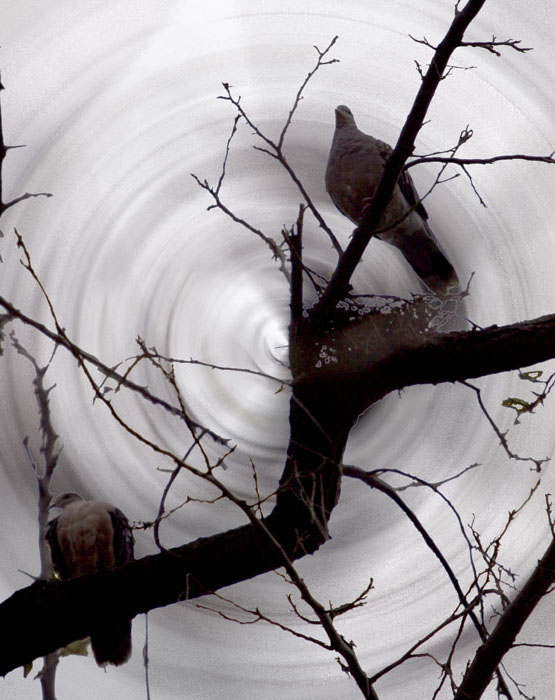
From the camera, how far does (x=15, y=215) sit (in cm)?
81

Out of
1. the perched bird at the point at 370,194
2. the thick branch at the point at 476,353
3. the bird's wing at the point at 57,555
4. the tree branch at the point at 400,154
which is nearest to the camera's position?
the tree branch at the point at 400,154

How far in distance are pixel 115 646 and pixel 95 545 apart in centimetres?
19

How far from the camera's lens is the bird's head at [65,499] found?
0.98 meters

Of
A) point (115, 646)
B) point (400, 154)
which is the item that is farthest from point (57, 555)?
point (400, 154)

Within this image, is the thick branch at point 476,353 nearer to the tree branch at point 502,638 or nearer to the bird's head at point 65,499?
the tree branch at point 502,638

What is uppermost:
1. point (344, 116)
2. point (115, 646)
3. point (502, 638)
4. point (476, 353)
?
point (344, 116)

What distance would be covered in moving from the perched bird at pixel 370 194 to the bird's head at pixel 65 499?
21.8 inches

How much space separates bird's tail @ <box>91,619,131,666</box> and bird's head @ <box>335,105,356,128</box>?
2.27ft

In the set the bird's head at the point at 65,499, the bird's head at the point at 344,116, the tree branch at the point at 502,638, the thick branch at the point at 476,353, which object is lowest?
the tree branch at the point at 502,638

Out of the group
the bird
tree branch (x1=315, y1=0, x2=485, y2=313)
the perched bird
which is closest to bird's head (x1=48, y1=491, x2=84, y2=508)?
the bird

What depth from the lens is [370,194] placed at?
1.10 m

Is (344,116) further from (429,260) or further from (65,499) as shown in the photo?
(65,499)

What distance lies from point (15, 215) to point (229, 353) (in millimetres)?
308

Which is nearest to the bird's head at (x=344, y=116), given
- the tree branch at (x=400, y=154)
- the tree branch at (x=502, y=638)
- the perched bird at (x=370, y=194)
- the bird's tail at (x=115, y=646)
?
the perched bird at (x=370, y=194)
